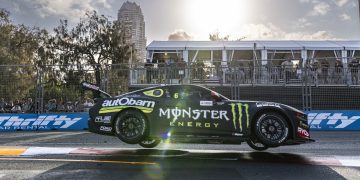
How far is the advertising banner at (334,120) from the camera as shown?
16.3m

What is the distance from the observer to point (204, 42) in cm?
2408

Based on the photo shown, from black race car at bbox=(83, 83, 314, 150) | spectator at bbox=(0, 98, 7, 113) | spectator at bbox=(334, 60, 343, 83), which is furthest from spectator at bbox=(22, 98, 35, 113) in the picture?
spectator at bbox=(334, 60, 343, 83)

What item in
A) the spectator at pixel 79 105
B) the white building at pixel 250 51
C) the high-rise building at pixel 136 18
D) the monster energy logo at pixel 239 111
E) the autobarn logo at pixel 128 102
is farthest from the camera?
the high-rise building at pixel 136 18

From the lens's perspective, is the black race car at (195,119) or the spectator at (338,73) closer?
the black race car at (195,119)

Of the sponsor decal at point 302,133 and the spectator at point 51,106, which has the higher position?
the spectator at point 51,106

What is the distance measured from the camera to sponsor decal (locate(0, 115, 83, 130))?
667 inches

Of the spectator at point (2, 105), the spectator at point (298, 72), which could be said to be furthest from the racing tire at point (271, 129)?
the spectator at point (2, 105)

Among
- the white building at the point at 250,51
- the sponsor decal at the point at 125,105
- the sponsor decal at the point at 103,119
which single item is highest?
the white building at the point at 250,51

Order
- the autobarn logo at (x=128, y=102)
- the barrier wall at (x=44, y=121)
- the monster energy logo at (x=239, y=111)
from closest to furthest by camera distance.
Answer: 1. the monster energy logo at (x=239, y=111)
2. the autobarn logo at (x=128, y=102)
3. the barrier wall at (x=44, y=121)

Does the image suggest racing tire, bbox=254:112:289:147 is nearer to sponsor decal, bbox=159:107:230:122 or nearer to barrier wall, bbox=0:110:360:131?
sponsor decal, bbox=159:107:230:122

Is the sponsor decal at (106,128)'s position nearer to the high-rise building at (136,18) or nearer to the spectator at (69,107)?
the spectator at (69,107)

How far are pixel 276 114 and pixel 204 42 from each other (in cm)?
1581

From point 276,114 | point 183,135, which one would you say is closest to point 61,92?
point 183,135

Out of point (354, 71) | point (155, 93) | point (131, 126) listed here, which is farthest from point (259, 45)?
point (131, 126)
